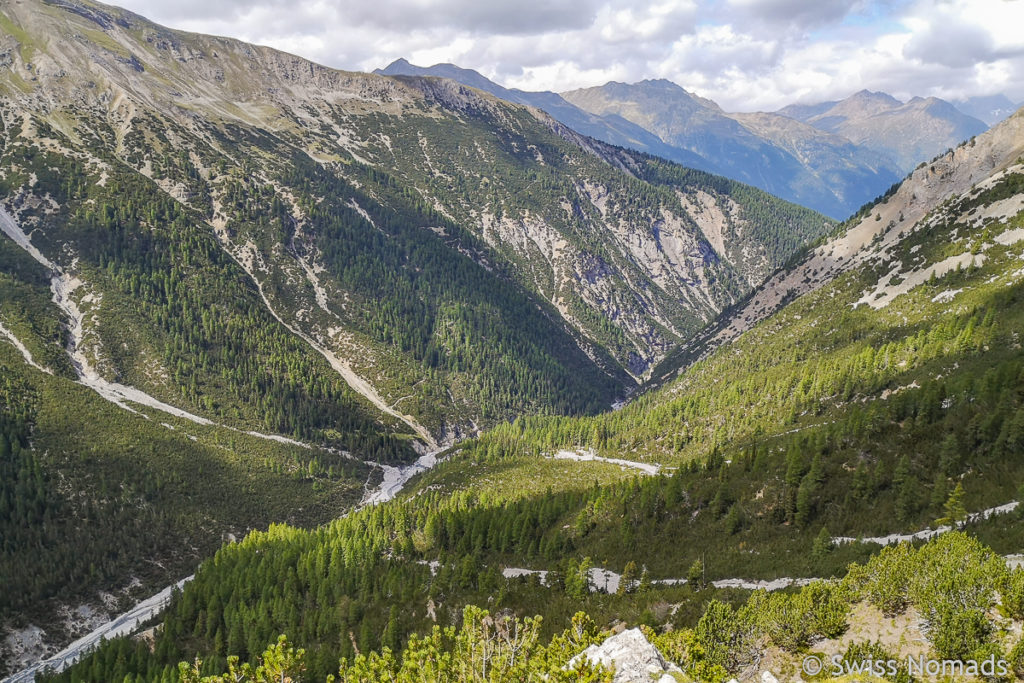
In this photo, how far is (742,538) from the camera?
248 ft

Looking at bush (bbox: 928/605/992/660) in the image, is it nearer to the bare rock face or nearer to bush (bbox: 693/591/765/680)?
bush (bbox: 693/591/765/680)

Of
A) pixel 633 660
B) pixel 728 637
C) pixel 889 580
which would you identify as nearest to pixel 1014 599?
pixel 889 580

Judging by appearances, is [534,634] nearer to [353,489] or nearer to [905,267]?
[353,489]

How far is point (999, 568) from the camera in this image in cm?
3381

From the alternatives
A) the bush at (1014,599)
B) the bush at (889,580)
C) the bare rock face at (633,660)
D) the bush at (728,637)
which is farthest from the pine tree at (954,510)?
the bare rock face at (633,660)

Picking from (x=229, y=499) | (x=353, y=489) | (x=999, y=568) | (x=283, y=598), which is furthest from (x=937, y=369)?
(x=229, y=499)

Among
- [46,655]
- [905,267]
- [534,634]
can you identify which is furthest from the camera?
[905,267]

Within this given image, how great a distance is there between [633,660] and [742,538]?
162ft

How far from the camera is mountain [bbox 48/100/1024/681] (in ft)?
119

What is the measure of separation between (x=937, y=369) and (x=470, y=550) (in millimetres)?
92664

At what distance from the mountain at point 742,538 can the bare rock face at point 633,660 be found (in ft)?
1.20

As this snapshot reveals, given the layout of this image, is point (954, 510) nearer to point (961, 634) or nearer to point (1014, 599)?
point (1014, 599)

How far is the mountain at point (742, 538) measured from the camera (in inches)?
1423

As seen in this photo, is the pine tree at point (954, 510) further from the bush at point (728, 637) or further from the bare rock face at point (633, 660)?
the bare rock face at point (633, 660)
